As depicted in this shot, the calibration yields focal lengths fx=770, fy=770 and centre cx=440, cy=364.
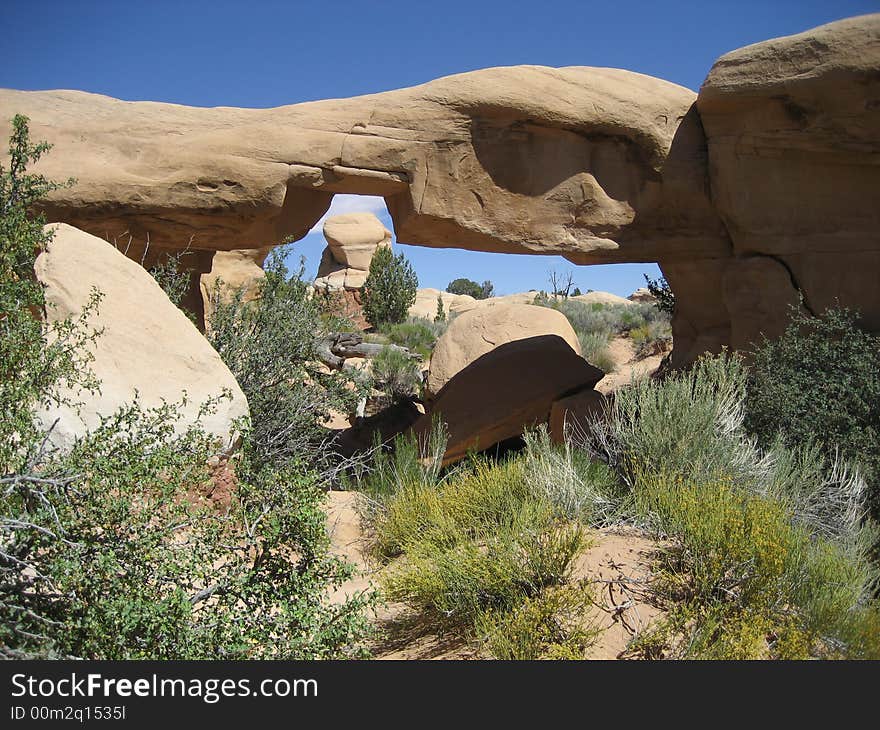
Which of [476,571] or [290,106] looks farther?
[290,106]

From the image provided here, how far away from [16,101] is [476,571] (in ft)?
22.6

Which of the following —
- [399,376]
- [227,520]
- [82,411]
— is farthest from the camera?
[399,376]

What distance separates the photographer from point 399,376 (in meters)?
13.2

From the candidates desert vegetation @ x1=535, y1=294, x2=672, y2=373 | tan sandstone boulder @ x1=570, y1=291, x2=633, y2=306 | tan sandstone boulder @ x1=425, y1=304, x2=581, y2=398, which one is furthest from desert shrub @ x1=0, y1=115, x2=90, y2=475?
tan sandstone boulder @ x1=570, y1=291, x2=633, y2=306

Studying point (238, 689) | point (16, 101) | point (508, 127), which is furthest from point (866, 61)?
point (16, 101)

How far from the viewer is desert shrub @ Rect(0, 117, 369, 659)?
2.95 metres

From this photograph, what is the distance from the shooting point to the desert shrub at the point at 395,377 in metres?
12.7

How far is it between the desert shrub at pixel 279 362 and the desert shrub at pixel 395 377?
3.80m

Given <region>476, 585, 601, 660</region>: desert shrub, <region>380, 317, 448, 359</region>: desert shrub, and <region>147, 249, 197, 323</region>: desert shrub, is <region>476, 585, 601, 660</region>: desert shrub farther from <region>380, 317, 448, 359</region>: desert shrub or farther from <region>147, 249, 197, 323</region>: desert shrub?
<region>380, 317, 448, 359</region>: desert shrub

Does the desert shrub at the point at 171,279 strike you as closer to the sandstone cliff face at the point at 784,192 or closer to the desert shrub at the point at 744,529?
the desert shrub at the point at 744,529

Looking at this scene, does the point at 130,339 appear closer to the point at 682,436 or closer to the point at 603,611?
the point at 603,611

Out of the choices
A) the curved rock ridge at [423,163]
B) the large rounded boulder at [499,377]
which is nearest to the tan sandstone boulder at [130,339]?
the curved rock ridge at [423,163]

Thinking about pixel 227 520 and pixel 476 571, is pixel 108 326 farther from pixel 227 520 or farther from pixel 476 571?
pixel 476 571

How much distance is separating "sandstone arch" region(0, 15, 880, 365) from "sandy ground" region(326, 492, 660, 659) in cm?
433
